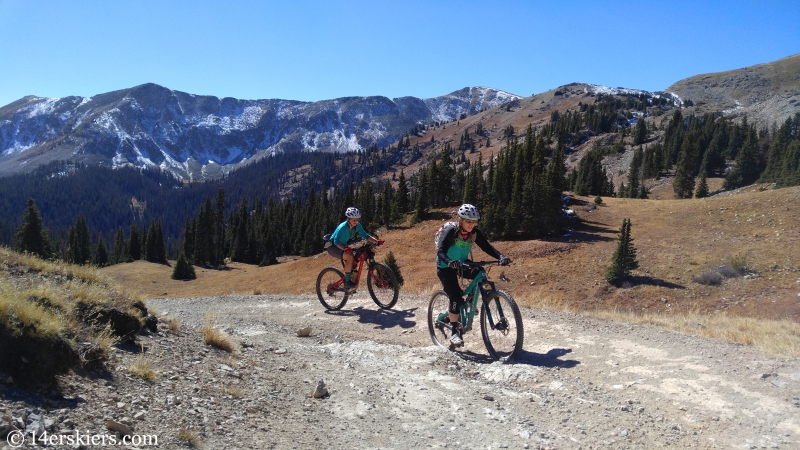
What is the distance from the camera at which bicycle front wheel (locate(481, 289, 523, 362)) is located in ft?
24.1

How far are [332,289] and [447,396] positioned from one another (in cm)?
688

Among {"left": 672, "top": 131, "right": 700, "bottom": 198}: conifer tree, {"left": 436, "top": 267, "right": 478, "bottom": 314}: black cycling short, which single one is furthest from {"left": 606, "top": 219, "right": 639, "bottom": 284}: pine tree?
{"left": 672, "top": 131, "right": 700, "bottom": 198}: conifer tree

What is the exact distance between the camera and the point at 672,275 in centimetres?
3036

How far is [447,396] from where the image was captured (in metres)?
5.95

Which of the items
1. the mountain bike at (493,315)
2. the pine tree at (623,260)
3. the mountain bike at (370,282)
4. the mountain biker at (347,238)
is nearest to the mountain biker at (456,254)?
the mountain bike at (493,315)

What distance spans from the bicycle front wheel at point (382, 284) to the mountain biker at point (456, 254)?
13.0 feet

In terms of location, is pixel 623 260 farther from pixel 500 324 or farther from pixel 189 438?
pixel 189 438

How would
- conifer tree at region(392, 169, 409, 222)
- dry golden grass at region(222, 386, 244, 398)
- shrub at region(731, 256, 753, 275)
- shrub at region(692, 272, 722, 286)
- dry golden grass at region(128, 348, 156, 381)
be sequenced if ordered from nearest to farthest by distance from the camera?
dry golden grass at region(128, 348, 156, 381) → dry golden grass at region(222, 386, 244, 398) → shrub at region(692, 272, 722, 286) → shrub at region(731, 256, 753, 275) → conifer tree at region(392, 169, 409, 222)

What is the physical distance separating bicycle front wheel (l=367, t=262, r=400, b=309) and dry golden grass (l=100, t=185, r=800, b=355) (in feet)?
5.28

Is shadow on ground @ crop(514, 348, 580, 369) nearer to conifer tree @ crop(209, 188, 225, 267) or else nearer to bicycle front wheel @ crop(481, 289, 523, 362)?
bicycle front wheel @ crop(481, 289, 523, 362)

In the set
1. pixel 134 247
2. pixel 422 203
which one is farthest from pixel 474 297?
pixel 134 247

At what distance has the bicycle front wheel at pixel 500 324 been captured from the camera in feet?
24.1

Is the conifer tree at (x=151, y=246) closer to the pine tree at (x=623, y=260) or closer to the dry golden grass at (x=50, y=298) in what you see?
the pine tree at (x=623, y=260)

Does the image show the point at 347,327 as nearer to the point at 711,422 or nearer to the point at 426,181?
the point at 711,422
